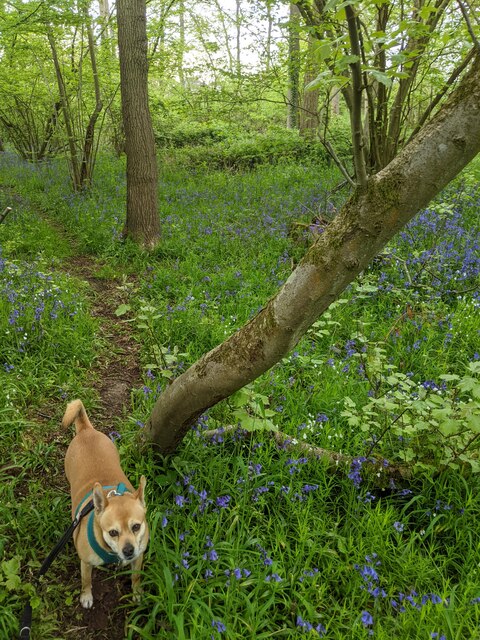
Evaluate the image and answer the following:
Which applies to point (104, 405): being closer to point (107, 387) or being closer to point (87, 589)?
point (107, 387)

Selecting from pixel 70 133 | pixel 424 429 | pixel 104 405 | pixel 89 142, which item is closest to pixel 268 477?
pixel 424 429

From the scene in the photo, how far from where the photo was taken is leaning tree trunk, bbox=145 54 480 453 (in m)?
1.58

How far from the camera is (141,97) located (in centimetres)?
736

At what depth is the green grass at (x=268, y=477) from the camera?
2.33 meters

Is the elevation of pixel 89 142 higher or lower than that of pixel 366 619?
higher

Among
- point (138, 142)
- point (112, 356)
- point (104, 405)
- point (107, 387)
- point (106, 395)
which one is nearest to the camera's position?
point (104, 405)

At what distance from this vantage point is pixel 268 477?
302cm

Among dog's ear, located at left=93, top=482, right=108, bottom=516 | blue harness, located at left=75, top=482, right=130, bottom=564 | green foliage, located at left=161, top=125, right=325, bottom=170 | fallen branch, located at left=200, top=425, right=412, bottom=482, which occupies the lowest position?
fallen branch, located at left=200, top=425, right=412, bottom=482

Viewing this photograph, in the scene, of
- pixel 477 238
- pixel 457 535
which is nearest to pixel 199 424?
pixel 457 535

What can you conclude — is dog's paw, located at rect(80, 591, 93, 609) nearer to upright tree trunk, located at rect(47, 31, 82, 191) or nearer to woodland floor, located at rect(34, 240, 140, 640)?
woodland floor, located at rect(34, 240, 140, 640)

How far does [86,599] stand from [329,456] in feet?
5.87

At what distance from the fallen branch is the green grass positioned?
0.06 metres

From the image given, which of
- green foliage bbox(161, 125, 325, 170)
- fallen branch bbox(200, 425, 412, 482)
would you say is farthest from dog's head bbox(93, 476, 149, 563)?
green foliage bbox(161, 125, 325, 170)

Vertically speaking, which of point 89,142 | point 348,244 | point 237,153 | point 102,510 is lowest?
point 102,510
